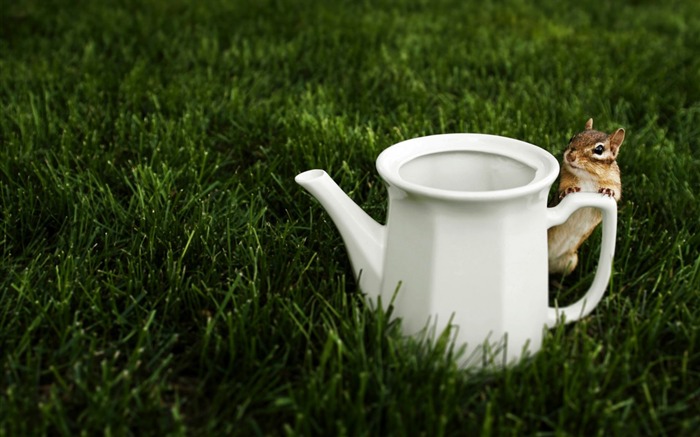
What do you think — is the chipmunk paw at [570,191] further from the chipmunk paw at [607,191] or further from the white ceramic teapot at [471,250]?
the white ceramic teapot at [471,250]

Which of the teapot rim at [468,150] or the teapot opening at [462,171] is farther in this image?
the teapot opening at [462,171]

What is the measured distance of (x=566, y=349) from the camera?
5.21ft

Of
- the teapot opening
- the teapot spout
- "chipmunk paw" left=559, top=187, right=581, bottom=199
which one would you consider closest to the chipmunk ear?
"chipmunk paw" left=559, top=187, right=581, bottom=199

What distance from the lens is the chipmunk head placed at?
1.75 metres

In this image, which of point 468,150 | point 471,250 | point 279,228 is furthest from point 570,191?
point 279,228

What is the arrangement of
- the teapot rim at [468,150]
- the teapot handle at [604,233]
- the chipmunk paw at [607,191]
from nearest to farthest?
1. the teapot rim at [468,150]
2. the teapot handle at [604,233]
3. the chipmunk paw at [607,191]

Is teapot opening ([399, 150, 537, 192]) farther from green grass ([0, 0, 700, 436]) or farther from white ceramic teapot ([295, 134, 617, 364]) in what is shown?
green grass ([0, 0, 700, 436])

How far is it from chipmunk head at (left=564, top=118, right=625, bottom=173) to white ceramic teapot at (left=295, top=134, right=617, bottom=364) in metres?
0.16

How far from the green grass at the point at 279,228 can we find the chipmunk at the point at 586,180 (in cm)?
13

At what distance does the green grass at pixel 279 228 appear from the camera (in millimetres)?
1475

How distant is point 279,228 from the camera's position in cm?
209

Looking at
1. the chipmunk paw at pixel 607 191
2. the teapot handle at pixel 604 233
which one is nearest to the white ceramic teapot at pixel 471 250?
the teapot handle at pixel 604 233

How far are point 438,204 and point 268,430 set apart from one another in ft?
1.66

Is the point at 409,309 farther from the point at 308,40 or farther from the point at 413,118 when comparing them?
the point at 308,40
